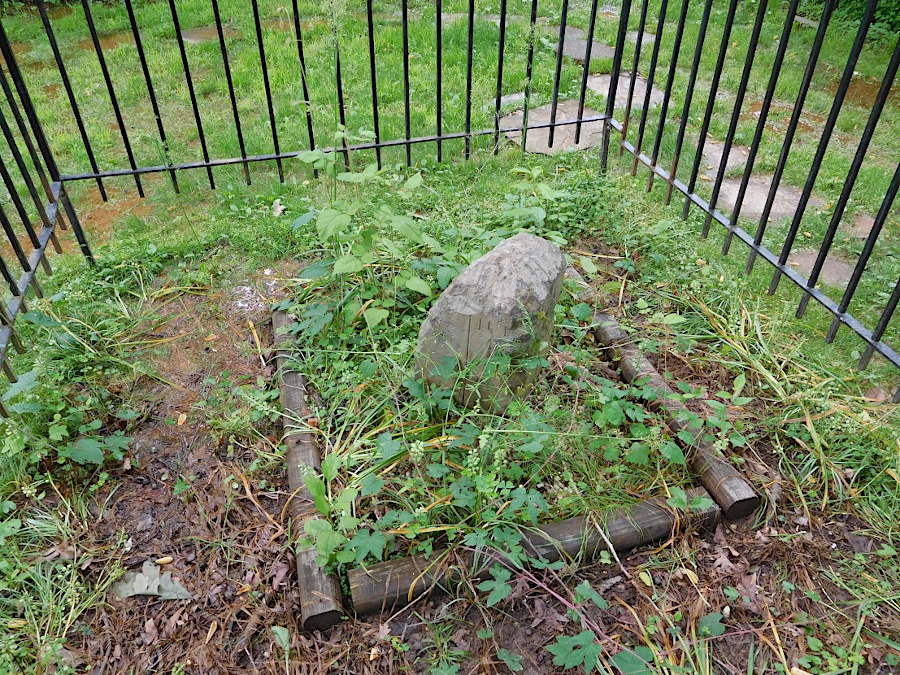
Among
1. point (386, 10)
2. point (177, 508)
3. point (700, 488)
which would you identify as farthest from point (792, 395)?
point (386, 10)

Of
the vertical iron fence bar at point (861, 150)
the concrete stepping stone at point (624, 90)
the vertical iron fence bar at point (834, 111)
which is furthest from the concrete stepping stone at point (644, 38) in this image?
the vertical iron fence bar at point (861, 150)

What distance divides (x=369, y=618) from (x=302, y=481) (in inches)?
23.1

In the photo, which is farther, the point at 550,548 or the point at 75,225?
the point at 75,225

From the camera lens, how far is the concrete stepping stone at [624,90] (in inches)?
217

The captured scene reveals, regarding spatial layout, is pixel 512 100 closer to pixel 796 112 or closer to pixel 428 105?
pixel 428 105

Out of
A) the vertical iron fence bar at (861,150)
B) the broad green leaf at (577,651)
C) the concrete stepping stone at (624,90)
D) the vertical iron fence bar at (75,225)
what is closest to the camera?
the broad green leaf at (577,651)

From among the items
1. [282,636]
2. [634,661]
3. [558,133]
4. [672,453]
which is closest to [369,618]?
[282,636]

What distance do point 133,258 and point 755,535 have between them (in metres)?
3.36

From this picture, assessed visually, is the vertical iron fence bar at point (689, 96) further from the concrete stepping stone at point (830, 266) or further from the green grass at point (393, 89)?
the concrete stepping stone at point (830, 266)

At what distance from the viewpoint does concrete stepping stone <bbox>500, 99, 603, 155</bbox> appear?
4961mm

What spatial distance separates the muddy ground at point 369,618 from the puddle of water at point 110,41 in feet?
17.7

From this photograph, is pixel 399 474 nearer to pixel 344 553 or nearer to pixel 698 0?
pixel 344 553

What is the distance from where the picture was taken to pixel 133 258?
3.72 metres

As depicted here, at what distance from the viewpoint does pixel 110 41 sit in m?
6.73
